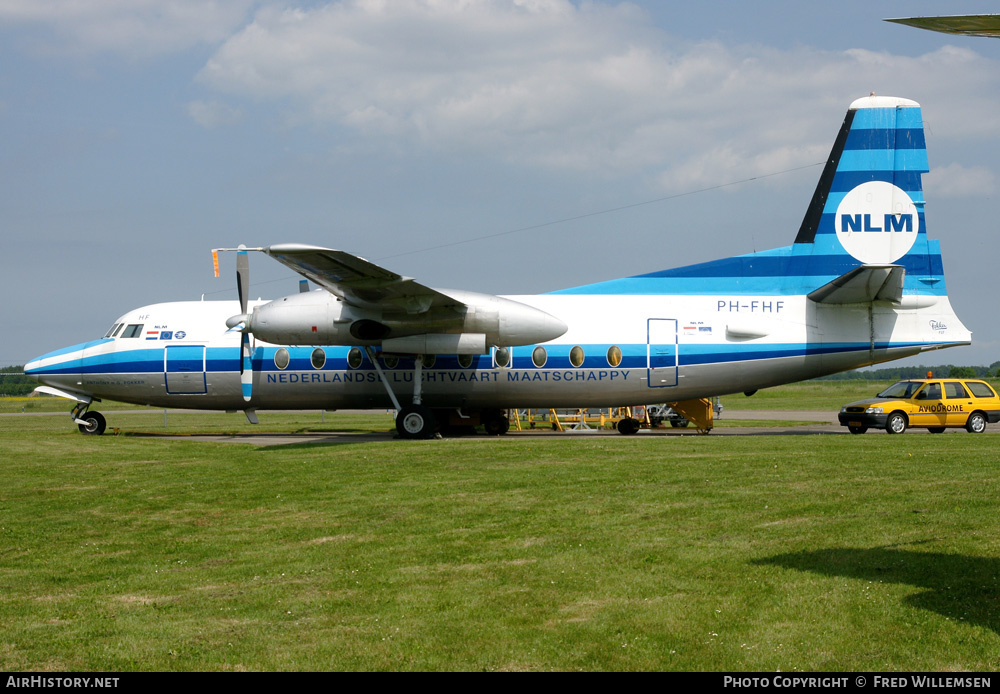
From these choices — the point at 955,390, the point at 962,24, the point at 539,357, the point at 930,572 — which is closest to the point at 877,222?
the point at 955,390

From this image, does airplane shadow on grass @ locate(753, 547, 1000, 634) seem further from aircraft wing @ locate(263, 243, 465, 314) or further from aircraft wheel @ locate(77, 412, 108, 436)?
aircraft wheel @ locate(77, 412, 108, 436)

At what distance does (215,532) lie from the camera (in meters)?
10.9

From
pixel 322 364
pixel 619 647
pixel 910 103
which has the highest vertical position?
pixel 910 103

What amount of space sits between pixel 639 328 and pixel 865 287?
5.80m

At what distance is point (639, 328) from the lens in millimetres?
23797

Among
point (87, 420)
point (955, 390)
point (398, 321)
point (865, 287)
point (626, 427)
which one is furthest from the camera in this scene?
point (626, 427)

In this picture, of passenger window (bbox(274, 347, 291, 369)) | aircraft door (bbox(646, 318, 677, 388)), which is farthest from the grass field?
passenger window (bbox(274, 347, 291, 369))

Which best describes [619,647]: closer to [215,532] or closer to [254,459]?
[215,532]

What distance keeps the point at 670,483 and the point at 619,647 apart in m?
6.87

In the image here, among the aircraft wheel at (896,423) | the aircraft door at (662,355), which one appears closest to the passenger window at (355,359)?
the aircraft door at (662,355)

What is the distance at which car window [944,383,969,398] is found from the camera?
26.5 metres

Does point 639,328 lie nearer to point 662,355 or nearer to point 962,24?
point 662,355

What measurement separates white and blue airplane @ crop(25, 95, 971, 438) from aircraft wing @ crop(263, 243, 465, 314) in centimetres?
8
